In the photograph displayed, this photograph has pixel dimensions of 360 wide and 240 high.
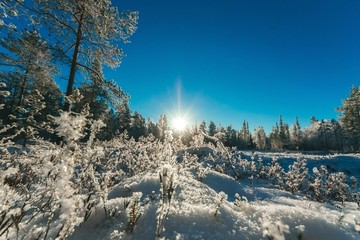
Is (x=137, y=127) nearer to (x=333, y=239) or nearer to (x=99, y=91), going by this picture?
(x=99, y=91)

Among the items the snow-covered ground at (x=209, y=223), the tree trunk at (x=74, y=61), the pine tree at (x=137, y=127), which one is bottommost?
the snow-covered ground at (x=209, y=223)

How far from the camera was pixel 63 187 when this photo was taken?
1.53 m

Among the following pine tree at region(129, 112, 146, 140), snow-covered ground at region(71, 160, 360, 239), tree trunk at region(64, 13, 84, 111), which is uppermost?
pine tree at region(129, 112, 146, 140)

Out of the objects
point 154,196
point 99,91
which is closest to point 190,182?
point 154,196

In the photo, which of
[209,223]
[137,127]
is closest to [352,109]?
[137,127]

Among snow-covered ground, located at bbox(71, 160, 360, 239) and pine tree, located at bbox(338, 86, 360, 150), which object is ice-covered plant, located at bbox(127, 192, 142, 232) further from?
pine tree, located at bbox(338, 86, 360, 150)

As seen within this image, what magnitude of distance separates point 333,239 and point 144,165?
4626mm

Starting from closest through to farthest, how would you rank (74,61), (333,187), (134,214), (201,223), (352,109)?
1. (134,214)
2. (201,223)
3. (333,187)
4. (74,61)
5. (352,109)

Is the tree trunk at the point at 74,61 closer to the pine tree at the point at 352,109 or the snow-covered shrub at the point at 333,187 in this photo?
the snow-covered shrub at the point at 333,187

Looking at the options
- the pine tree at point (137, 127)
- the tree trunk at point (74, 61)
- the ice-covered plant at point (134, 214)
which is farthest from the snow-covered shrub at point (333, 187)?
the pine tree at point (137, 127)

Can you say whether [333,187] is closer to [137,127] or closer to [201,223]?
[201,223]

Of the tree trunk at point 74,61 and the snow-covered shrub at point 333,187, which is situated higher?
the tree trunk at point 74,61

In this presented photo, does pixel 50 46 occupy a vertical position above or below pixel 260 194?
above

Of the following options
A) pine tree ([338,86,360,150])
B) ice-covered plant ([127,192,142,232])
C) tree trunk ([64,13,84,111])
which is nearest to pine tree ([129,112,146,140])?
pine tree ([338,86,360,150])
